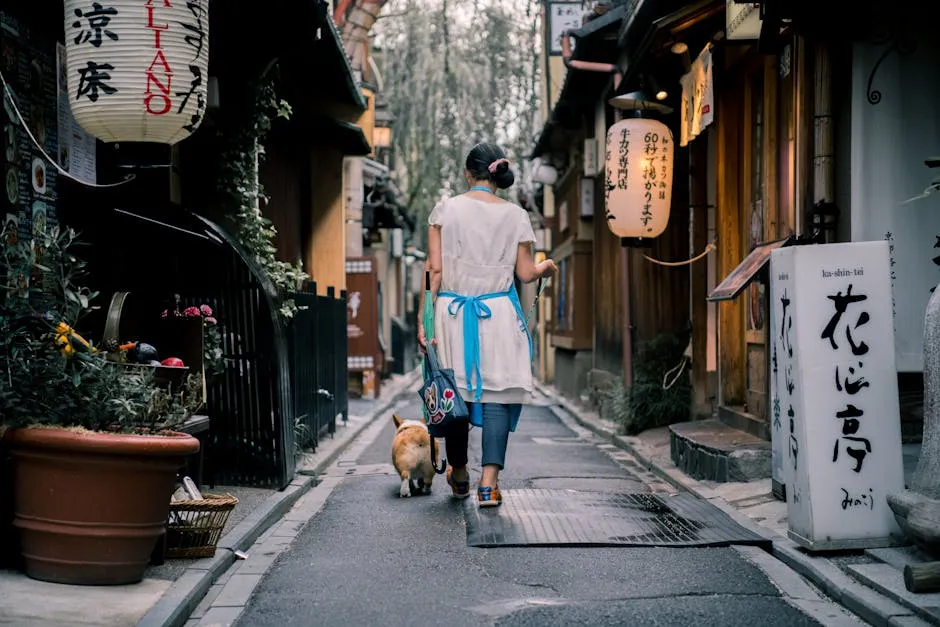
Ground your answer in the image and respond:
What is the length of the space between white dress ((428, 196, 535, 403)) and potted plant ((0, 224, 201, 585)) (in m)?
2.89

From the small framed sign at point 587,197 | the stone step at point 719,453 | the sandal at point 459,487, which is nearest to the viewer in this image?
the sandal at point 459,487

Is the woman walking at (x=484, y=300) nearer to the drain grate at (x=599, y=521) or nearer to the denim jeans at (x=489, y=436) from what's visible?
the denim jeans at (x=489, y=436)

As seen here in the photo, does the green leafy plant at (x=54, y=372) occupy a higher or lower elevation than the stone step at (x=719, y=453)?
higher

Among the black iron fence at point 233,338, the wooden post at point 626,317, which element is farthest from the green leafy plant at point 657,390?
the black iron fence at point 233,338

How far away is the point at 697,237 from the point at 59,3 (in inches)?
338

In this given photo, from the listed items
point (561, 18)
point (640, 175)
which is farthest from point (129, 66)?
point (561, 18)

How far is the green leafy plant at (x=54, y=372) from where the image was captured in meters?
5.63

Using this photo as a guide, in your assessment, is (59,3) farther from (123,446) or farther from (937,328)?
(937,328)

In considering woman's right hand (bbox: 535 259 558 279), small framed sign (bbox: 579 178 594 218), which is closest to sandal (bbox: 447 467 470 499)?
woman's right hand (bbox: 535 259 558 279)

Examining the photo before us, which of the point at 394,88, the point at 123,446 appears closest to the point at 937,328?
the point at 123,446

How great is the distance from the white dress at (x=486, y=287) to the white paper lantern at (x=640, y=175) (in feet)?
19.1

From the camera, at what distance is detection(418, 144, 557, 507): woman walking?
8281 mm

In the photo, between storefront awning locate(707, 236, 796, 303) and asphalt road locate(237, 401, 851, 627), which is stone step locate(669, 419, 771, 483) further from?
asphalt road locate(237, 401, 851, 627)

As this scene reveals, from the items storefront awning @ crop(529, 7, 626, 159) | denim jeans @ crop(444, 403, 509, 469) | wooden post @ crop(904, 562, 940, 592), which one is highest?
storefront awning @ crop(529, 7, 626, 159)
